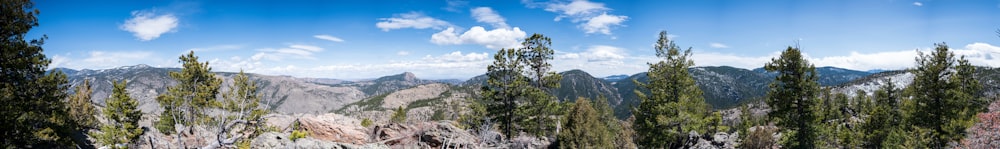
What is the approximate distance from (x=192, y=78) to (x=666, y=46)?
117 ft

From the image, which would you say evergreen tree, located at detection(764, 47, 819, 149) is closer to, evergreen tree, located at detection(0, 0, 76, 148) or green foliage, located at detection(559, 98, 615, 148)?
green foliage, located at detection(559, 98, 615, 148)

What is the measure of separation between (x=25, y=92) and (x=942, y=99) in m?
50.4

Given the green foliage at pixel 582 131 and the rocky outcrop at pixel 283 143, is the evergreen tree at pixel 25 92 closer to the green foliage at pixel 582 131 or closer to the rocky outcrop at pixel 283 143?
the rocky outcrop at pixel 283 143

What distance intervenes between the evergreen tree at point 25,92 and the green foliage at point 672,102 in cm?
3333

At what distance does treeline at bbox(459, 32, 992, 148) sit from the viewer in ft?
84.1

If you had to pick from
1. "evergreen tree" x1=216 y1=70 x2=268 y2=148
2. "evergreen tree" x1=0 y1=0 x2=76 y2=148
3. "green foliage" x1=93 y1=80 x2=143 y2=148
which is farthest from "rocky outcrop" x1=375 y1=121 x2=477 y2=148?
"evergreen tree" x1=0 y1=0 x2=76 y2=148

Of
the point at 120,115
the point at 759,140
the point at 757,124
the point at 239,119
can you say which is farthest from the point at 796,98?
the point at 120,115

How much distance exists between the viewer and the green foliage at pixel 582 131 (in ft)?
76.8

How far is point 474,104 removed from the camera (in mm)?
35469

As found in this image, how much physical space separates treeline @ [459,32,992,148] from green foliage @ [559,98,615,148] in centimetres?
5

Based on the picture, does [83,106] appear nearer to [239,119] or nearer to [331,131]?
[331,131]

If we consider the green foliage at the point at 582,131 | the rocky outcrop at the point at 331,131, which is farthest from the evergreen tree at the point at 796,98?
the rocky outcrop at the point at 331,131

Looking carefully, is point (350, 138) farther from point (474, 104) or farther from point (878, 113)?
point (878, 113)

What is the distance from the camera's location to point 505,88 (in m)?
33.8
